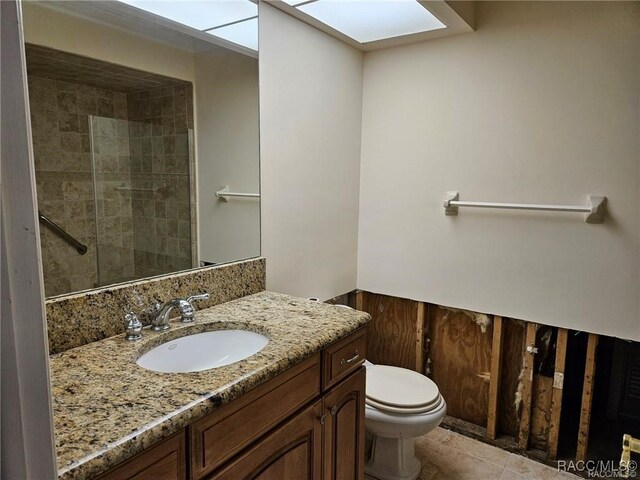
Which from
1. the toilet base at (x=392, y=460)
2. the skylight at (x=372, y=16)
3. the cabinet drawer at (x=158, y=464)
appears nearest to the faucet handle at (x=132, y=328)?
the cabinet drawer at (x=158, y=464)

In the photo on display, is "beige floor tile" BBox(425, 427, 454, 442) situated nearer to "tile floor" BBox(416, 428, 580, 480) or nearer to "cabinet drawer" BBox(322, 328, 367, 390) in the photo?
"tile floor" BBox(416, 428, 580, 480)

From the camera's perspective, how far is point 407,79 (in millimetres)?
2229

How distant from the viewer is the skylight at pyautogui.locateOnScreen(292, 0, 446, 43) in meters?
1.75

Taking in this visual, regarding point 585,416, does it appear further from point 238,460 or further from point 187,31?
point 187,31

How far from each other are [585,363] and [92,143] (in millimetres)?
2234

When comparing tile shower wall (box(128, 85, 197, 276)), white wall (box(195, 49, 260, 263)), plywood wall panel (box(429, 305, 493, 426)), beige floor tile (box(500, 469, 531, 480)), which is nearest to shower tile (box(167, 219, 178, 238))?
tile shower wall (box(128, 85, 197, 276))

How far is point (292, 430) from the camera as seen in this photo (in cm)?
119

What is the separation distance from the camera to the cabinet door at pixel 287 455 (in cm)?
103

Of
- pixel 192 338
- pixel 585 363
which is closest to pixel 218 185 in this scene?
pixel 192 338

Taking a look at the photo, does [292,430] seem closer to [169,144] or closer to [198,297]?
[198,297]

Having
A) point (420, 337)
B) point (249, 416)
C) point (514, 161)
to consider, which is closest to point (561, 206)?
point (514, 161)

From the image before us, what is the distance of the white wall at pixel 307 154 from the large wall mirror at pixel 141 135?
0.28ft

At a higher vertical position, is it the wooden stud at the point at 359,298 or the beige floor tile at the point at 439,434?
the wooden stud at the point at 359,298

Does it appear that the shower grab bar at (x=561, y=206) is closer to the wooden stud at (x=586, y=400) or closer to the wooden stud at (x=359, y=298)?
the wooden stud at (x=586, y=400)
